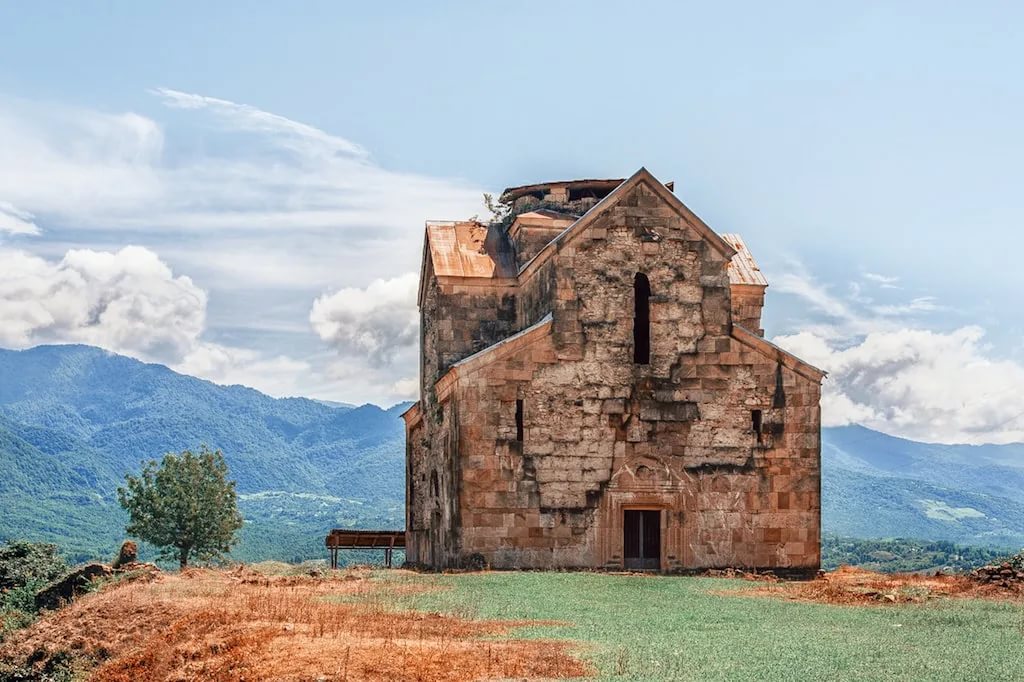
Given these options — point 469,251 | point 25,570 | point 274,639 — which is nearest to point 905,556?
point 469,251

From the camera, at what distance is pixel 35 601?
2694 cm

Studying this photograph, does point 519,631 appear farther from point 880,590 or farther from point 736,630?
point 880,590

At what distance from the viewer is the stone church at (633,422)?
27.4 meters

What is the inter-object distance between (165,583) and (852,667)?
1328 centimetres

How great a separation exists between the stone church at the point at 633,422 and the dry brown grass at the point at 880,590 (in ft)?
8.91

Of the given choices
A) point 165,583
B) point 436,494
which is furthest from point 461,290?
point 165,583

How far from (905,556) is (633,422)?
83656 mm

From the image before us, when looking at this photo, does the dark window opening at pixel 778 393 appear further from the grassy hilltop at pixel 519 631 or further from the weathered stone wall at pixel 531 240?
the weathered stone wall at pixel 531 240

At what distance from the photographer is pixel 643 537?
28219mm

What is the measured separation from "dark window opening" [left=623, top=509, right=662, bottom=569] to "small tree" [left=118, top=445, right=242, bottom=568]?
98.8 ft

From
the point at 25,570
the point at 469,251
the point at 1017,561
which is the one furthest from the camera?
the point at 25,570

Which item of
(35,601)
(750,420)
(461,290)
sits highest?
(461,290)

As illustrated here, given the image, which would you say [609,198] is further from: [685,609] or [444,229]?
[685,609]

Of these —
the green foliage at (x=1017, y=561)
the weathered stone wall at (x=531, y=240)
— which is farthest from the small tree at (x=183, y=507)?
the green foliage at (x=1017, y=561)
